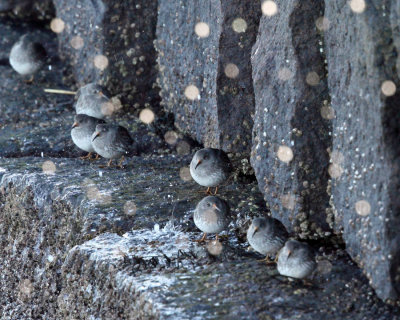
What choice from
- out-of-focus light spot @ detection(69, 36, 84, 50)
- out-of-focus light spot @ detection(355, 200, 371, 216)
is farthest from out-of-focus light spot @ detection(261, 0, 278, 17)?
out-of-focus light spot @ detection(69, 36, 84, 50)

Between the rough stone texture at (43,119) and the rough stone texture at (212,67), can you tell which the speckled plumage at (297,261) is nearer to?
the rough stone texture at (212,67)

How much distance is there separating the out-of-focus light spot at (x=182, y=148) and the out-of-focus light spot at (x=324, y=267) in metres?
2.74

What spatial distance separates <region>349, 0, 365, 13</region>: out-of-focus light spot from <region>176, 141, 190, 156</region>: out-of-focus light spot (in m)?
3.24

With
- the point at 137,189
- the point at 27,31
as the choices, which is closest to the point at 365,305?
the point at 137,189

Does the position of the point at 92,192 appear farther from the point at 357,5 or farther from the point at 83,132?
the point at 357,5

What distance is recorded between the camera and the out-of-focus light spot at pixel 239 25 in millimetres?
6316

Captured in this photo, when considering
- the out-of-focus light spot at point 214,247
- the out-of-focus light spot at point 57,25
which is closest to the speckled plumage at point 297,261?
the out-of-focus light spot at point 214,247

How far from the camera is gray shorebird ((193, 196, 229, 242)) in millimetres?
5328

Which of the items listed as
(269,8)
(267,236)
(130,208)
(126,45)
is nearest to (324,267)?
(267,236)

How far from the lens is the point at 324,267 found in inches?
191

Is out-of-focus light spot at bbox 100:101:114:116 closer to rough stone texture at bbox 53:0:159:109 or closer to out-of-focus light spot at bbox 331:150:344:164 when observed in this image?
rough stone texture at bbox 53:0:159:109

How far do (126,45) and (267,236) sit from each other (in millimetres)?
3626

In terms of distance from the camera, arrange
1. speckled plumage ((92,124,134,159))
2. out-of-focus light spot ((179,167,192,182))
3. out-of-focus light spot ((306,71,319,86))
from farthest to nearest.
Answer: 1. speckled plumage ((92,124,134,159))
2. out-of-focus light spot ((179,167,192,182))
3. out-of-focus light spot ((306,71,319,86))

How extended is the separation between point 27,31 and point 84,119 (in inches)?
130
